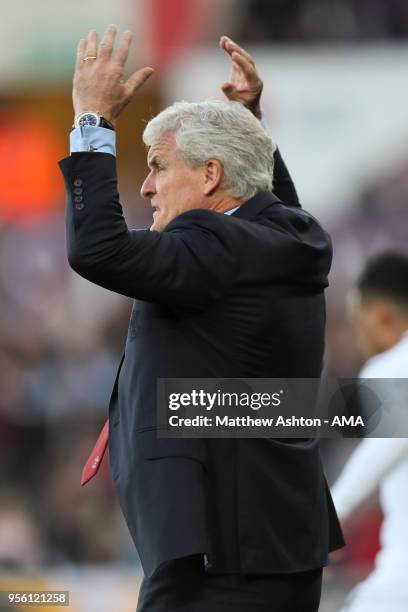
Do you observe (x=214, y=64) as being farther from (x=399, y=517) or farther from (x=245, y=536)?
(x=245, y=536)

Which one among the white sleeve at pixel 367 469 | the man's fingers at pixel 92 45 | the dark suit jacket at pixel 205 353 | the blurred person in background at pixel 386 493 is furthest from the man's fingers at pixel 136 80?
the white sleeve at pixel 367 469

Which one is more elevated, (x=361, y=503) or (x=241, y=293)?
(x=241, y=293)

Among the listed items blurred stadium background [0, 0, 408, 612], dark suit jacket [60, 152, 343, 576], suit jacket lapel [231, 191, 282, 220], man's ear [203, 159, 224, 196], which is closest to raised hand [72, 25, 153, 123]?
dark suit jacket [60, 152, 343, 576]

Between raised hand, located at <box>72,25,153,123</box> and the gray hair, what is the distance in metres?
0.17

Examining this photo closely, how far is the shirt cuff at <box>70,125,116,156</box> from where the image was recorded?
310cm

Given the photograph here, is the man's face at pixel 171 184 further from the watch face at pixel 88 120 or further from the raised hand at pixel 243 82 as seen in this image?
the raised hand at pixel 243 82

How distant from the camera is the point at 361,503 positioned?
4.66 metres

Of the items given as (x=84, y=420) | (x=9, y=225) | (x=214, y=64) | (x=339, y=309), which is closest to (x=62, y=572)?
(x=84, y=420)

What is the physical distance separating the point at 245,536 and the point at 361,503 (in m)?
1.64

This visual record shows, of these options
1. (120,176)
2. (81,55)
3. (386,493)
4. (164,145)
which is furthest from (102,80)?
(120,176)

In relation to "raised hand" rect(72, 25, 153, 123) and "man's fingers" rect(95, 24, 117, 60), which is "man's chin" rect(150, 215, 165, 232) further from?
"man's fingers" rect(95, 24, 117, 60)

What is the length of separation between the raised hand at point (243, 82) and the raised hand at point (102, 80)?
58cm

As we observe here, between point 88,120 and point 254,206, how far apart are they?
0.50 meters

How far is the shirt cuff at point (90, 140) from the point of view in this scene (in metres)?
3.10
